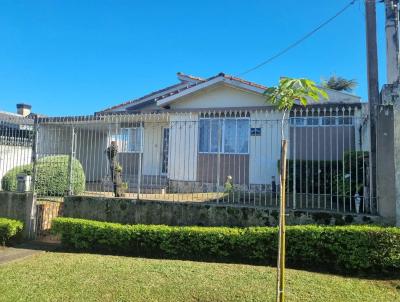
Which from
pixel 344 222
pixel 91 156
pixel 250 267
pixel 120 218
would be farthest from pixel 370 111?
pixel 91 156

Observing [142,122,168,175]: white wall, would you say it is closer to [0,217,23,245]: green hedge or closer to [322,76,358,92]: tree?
[0,217,23,245]: green hedge

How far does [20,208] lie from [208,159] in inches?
262

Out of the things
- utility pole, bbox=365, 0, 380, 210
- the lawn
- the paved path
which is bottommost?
the paved path

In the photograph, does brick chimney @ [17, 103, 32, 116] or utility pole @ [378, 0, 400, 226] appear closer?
utility pole @ [378, 0, 400, 226]

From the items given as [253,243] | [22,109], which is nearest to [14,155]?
[253,243]

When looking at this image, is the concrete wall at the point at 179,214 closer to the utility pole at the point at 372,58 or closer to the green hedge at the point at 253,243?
the green hedge at the point at 253,243

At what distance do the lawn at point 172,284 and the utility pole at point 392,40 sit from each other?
3.81 metres

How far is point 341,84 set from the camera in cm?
3553

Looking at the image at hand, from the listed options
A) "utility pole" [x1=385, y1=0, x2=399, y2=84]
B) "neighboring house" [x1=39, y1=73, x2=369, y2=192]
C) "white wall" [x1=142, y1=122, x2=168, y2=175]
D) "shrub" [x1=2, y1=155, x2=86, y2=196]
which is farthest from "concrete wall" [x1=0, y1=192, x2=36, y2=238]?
"utility pole" [x1=385, y1=0, x2=399, y2=84]

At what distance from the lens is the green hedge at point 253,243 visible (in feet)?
17.3

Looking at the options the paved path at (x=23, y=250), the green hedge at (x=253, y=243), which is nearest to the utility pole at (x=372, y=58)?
the green hedge at (x=253, y=243)

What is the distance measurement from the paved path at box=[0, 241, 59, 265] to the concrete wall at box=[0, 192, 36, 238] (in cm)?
50

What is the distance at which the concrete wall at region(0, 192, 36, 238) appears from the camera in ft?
27.9

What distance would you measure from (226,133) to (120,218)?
6086 millimetres
